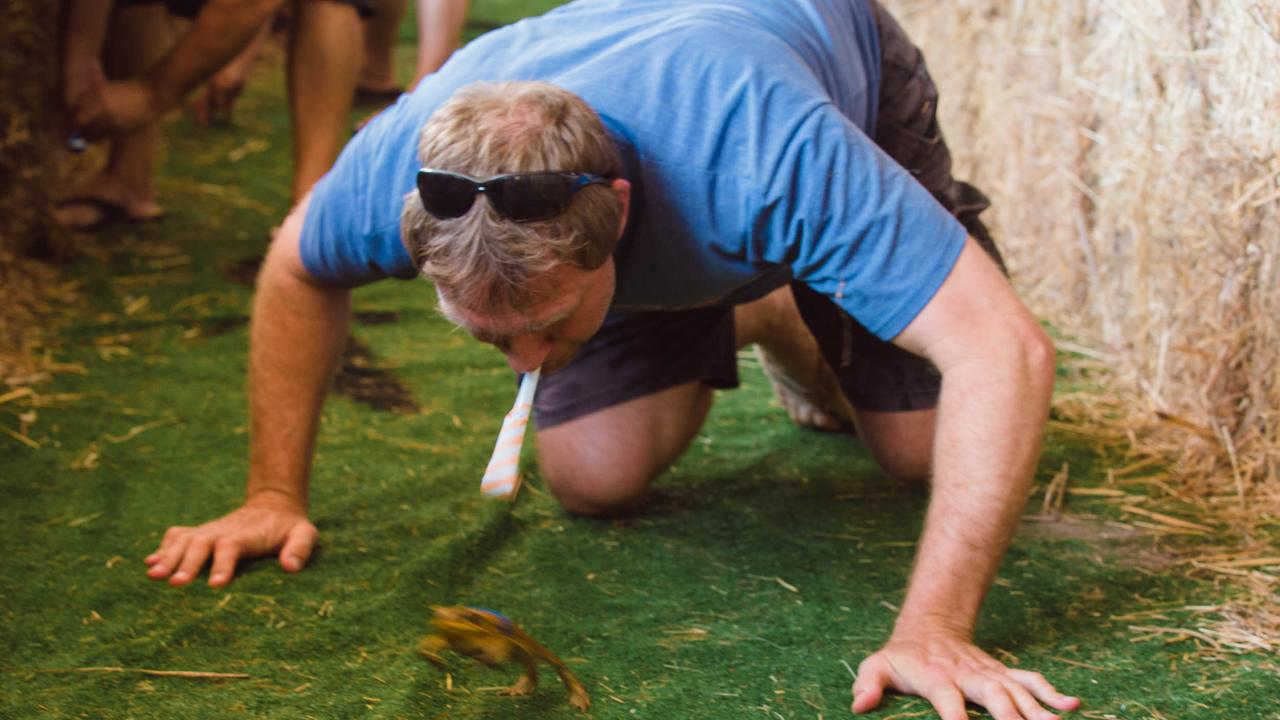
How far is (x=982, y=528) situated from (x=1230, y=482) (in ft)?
3.02

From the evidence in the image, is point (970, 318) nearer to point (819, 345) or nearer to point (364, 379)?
point (819, 345)

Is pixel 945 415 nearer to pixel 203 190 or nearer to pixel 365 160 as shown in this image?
pixel 365 160

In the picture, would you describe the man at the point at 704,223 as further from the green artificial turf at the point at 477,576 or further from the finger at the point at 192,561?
the finger at the point at 192,561

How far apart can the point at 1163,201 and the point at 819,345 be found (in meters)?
0.76

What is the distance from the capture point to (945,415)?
142 centimetres

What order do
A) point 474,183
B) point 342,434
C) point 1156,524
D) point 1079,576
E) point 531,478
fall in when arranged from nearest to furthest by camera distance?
1. point 474,183
2. point 1079,576
3. point 1156,524
4. point 531,478
5. point 342,434

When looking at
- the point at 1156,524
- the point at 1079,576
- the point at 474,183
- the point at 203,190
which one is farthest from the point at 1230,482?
the point at 203,190

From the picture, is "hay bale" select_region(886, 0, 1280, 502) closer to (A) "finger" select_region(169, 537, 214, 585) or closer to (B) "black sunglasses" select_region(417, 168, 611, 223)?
(B) "black sunglasses" select_region(417, 168, 611, 223)

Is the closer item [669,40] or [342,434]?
[669,40]

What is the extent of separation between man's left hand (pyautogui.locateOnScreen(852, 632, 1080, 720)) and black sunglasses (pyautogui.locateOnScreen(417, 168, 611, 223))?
2.00 ft

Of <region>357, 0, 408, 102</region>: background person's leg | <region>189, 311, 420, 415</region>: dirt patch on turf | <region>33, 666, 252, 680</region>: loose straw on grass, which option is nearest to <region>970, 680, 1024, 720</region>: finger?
<region>33, 666, 252, 680</region>: loose straw on grass

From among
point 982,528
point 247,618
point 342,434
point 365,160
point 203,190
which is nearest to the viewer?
point 982,528

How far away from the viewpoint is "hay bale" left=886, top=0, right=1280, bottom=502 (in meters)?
2.05

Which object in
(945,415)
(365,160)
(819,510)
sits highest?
(365,160)
